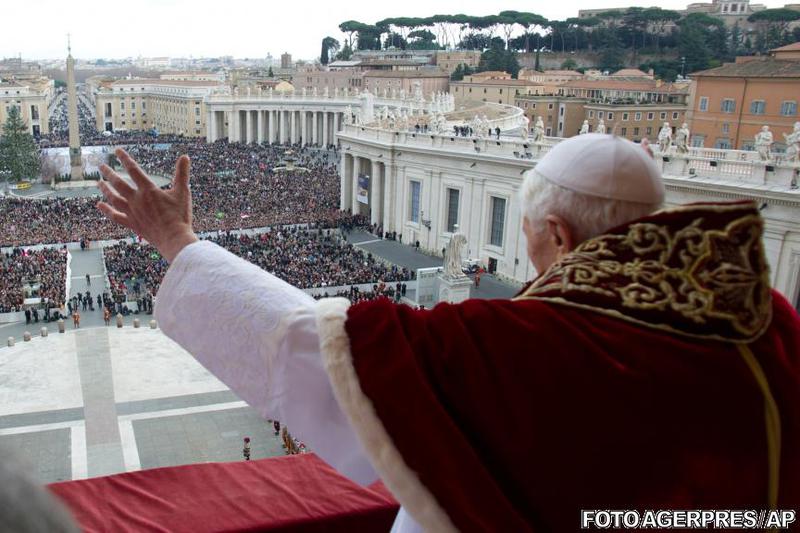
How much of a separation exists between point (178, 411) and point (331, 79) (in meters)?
71.0

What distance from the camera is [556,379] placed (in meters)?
1.33

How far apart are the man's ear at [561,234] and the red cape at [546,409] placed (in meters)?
0.31

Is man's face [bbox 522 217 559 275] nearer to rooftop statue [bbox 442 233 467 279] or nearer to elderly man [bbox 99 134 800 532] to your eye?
elderly man [bbox 99 134 800 532]

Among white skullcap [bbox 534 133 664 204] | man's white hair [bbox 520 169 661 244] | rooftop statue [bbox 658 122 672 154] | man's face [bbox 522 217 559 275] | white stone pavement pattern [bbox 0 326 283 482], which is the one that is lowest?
white stone pavement pattern [bbox 0 326 283 482]

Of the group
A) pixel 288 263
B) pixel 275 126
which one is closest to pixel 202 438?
pixel 288 263

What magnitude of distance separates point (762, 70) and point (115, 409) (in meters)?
34.7

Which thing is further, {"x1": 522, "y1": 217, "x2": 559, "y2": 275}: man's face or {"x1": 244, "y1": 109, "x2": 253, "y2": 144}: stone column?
{"x1": 244, "y1": 109, "x2": 253, "y2": 144}: stone column

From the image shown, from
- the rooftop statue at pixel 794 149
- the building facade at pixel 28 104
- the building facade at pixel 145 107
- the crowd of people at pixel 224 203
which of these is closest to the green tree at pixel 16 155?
the crowd of people at pixel 224 203

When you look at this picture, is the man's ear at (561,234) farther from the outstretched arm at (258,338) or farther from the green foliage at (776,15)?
the green foliage at (776,15)

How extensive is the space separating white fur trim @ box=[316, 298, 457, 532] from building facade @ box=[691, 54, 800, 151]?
36595 mm

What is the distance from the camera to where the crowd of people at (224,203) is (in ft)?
96.6

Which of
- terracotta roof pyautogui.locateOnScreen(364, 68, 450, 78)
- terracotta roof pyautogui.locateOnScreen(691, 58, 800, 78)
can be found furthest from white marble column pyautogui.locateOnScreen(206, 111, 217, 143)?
terracotta roof pyautogui.locateOnScreen(691, 58, 800, 78)

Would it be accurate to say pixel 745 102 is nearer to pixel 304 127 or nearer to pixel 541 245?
pixel 304 127

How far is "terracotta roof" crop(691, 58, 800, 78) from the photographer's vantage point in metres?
35.4
